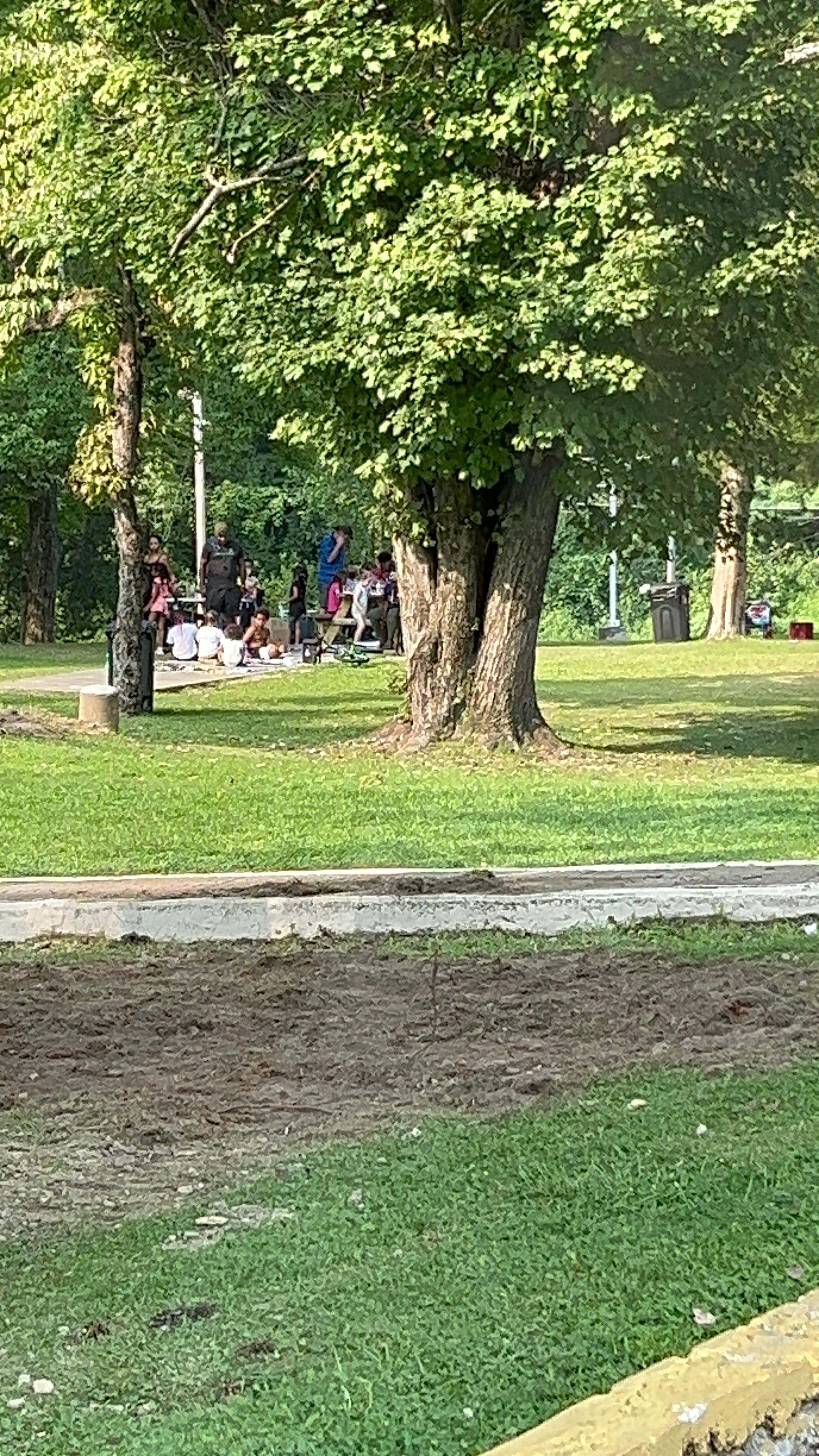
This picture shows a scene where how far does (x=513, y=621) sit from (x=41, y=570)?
24.2 m

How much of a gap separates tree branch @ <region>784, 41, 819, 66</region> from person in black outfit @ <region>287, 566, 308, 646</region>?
21826 millimetres

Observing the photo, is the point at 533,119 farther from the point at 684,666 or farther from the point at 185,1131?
the point at 684,666

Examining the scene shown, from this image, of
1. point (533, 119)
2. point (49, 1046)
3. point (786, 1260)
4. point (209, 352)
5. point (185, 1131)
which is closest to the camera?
point (786, 1260)

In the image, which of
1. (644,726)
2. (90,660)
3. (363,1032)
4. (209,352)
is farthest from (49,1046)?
(90,660)

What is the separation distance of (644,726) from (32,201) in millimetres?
7696

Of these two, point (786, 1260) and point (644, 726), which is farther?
point (644, 726)

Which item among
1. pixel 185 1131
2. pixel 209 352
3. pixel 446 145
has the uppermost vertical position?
pixel 446 145

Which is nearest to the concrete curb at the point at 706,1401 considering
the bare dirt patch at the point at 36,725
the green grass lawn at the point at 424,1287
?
the green grass lawn at the point at 424,1287

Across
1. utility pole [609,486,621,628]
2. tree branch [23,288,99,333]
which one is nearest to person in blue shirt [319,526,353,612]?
tree branch [23,288,99,333]

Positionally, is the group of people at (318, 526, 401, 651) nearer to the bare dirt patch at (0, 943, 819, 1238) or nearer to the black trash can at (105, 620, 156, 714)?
the black trash can at (105, 620, 156, 714)

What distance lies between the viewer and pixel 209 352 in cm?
1748

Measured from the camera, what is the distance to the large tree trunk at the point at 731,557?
18.4 m

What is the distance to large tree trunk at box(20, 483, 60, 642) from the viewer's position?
39469 mm

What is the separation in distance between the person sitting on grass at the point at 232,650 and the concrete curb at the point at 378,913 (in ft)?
73.3
